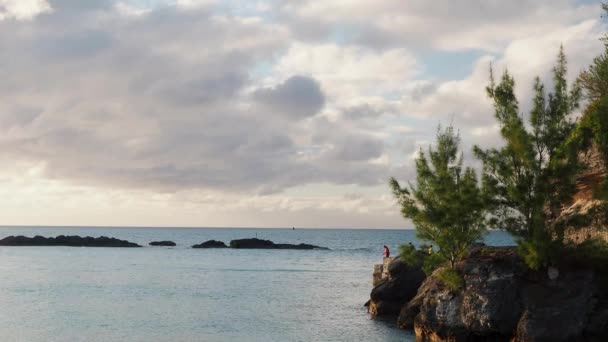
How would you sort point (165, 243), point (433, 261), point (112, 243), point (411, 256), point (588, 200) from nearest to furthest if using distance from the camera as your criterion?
point (588, 200) → point (433, 261) → point (411, 256) → point (112, 243) → point (165, 243)

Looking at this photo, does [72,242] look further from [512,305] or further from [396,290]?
[512,305]

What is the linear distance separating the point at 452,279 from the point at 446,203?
6.11 metres

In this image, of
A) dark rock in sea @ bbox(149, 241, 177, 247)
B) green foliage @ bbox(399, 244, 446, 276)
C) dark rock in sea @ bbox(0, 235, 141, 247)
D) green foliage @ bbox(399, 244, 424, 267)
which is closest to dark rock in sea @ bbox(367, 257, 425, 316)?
green foliage @ bbox(399, 244, 446, 276)

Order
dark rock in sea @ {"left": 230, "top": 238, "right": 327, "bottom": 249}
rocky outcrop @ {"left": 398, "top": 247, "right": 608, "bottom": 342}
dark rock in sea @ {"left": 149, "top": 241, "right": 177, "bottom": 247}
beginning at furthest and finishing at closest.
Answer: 1. dark rock in sea @ {"left": 149, "top": 241, "right": 177, "bottom": 247}
2. dark rock in sea @ {"left": 230, "top": 238, "right": 327, "bottom": 249}
3. rocky outcrop @ {"left": 398, "top": 247, "right": 608, "bottom": 342}

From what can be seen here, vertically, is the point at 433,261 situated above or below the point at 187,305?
above

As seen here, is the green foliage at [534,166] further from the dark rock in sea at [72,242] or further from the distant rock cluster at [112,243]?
the dark rock in sea at [72,242]

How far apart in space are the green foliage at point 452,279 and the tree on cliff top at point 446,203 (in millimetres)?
2506

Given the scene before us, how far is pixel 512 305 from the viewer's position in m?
33.1

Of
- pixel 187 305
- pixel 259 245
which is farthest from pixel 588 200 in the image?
pixel 259 245

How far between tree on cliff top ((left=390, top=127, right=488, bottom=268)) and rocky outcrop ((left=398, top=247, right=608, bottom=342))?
7.85ft

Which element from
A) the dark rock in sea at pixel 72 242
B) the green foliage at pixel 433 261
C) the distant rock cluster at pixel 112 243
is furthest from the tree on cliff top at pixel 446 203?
the dark rock in sea at pixel 72 242

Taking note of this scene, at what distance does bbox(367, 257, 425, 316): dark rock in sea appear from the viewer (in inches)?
1907

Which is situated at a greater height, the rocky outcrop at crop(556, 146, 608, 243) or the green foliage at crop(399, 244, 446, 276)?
the rocky outcrop at crop(556, 146, 608, 243)

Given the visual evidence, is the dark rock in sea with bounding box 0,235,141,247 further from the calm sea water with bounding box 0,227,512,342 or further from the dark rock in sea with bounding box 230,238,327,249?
the calm sea water with bounding box 0,227,512,342
